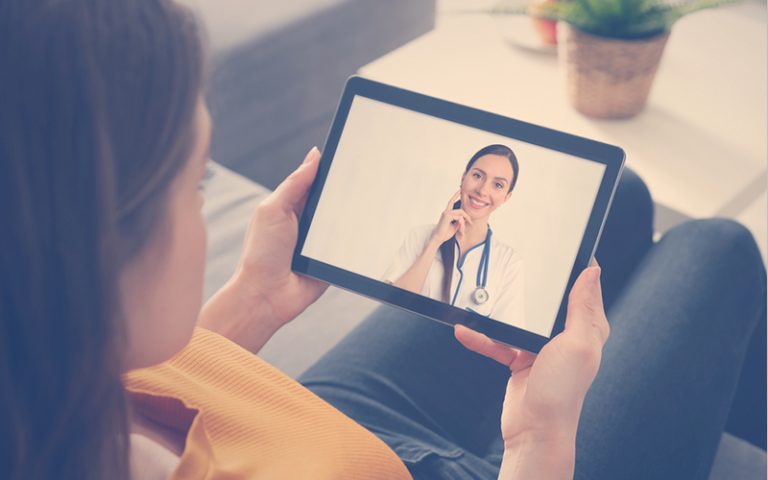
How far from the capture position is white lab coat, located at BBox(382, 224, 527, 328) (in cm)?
84

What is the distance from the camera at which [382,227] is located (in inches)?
35.1

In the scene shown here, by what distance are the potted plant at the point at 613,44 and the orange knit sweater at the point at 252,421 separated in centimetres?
85

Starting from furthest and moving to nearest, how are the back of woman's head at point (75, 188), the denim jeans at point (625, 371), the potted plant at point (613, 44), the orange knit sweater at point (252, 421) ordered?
1. the potted plant at point (613, 44)
2. the denim jeans at point (625, 371)
3. the orange knit sweater at point (252, 421)
4. the back of woman's head at point (75, 188)

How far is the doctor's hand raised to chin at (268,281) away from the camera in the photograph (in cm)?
90

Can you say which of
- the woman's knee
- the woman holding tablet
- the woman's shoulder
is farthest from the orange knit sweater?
the woman's knee

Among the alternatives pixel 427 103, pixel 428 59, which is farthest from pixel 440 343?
pixel 428 59

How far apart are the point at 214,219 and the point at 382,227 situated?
1.35ft

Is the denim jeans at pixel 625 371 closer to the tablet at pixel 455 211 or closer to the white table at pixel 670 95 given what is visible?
the tablet at pixel 455 211

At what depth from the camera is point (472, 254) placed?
2.82 feet

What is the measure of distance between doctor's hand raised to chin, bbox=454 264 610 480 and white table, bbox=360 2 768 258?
58 centimetres

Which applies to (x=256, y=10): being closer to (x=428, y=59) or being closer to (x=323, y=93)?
(x=323, y=93)

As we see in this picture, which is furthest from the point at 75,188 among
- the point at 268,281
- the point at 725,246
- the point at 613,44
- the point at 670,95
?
the point at 670,95

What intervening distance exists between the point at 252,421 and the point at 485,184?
0.35m

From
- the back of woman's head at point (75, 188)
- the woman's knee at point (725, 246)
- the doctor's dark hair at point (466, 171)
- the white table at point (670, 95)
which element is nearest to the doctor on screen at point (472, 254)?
the doctor's dark hair at point (466, 171)
